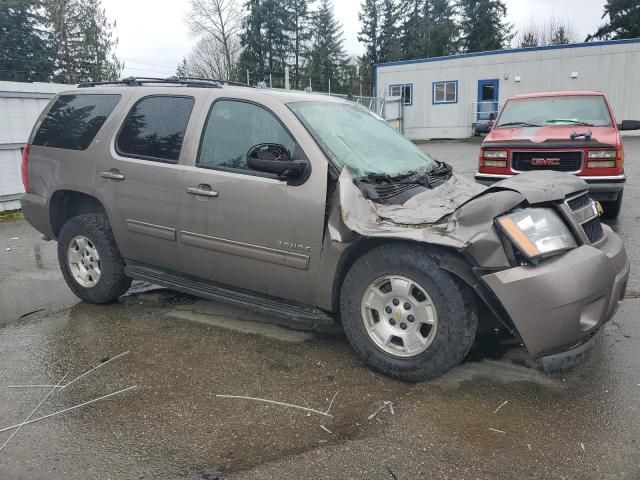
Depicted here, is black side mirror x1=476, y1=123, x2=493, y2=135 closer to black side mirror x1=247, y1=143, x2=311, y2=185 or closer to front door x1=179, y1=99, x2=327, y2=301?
front door x1=179, y1=99, x2=327, y2=301

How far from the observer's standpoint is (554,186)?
3285mm

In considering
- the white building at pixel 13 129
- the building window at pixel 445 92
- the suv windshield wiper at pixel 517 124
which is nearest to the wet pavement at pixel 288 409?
the suv windshield wiper at pixel 517 124

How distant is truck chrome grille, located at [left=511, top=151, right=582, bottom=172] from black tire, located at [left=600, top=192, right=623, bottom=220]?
91 centimetres

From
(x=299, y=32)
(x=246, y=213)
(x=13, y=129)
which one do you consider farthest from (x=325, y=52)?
Answer: (x=246, y=213)

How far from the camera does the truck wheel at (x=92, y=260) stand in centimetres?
462

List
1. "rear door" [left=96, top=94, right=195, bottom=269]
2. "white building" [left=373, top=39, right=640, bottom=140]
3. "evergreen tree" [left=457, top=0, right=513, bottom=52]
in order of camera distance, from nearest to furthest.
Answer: "rear door" [left=96, top=94, right=195, bottom=269] → "white building" [left=373, top=39, right=640, bottom=140] → "evergreen tree" [left=457, top=0, right=513, bottom=52]

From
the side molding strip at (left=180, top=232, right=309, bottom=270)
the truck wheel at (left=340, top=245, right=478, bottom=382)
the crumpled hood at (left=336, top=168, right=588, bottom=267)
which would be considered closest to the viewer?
the crumpled hood at (left=336, top=168, right=588, bottom=267)

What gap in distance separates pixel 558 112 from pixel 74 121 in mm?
6516

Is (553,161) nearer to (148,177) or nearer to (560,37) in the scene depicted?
(148,177)

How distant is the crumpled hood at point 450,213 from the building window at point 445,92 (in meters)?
25.0

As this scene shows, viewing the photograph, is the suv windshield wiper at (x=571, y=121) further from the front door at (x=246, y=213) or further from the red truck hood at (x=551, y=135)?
the front door at (x=246, y=213)

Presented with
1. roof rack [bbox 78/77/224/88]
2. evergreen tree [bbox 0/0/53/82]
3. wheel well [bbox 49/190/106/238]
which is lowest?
wheel well [bbox 49/190/106/238]

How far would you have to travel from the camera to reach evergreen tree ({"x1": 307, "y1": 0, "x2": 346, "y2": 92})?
4988 cm

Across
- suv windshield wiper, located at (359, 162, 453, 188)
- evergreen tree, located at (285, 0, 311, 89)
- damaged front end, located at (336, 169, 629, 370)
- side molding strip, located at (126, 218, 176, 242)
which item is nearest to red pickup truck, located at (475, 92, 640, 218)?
suv windshield wiper, located at (359, 162, 453, 188)
